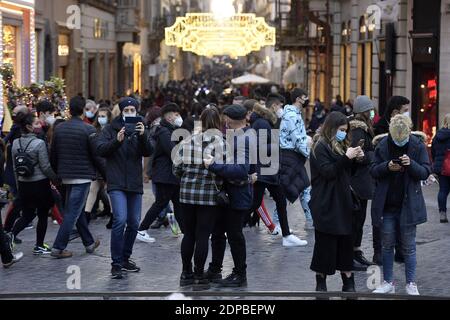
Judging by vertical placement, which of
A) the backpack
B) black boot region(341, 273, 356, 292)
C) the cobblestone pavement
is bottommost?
the cobblestone pavement

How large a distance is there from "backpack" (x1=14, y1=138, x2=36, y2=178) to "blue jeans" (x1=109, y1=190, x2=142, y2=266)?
63.0 inches

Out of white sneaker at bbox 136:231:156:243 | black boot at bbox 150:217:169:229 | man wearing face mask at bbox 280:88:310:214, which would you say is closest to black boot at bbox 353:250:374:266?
man wearing face mask at bbox 280:88:310:214

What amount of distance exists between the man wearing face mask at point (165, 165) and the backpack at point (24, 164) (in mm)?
1657

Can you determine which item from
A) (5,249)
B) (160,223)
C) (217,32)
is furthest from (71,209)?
(217,32)

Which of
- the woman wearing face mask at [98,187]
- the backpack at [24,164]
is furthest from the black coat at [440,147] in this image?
the backpack at [24,164]

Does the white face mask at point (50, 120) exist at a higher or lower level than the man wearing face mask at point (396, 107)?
lower

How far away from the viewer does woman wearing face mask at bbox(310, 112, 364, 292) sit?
9398 mm

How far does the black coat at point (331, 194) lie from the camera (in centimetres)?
939

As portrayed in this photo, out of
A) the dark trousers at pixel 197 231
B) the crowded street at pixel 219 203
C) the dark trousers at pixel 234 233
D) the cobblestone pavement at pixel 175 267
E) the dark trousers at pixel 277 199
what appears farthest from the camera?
the dark trousers at pixel 277 199

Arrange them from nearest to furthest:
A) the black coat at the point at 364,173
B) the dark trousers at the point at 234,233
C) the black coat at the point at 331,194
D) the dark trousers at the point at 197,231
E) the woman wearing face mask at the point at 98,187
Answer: the black coat at the point at 331,194, the dark trousers at the point at 197,231, the dark trousers at the point at 234,233, the black coat at the point at 364,173, the woman wearing face mask at the point at 98,187

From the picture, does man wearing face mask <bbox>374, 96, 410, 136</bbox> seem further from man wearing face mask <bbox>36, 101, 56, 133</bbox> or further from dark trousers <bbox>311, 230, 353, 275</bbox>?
man wearing face mask <bbox>36, 101, 56, 133</bbox>

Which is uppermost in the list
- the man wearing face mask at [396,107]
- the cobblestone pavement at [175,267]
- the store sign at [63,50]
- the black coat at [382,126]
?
the store sign at [63,50]

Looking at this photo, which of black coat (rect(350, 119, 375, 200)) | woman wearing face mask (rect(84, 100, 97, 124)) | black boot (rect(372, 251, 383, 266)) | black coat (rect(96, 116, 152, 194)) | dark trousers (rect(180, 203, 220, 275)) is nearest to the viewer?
dark trousers (rect(180, 203, 220, 275))

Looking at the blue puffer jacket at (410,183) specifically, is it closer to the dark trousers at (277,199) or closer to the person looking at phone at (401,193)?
the person looking at phone at (401,193)
